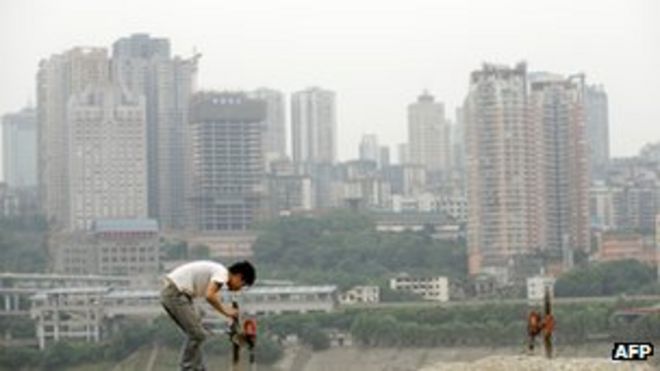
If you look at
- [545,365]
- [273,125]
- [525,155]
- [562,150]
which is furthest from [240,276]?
[273,125]

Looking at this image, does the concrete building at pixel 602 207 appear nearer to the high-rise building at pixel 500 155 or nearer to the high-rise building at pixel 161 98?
the high-rise building at pixel 500 155

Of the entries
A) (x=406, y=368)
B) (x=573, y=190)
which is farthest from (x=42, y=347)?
(x=573, y=190)

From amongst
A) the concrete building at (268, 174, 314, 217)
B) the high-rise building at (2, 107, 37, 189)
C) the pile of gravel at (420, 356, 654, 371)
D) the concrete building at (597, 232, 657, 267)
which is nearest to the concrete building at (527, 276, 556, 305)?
the concrete building at (597, 232, 657, 267)

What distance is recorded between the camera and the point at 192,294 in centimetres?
360

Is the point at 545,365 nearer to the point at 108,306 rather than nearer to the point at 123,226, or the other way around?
the point at 108,306

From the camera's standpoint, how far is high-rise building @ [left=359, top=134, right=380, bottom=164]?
119 feet

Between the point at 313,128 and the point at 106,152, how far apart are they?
7124 millimetres

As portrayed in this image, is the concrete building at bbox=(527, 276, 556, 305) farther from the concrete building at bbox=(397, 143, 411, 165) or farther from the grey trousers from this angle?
the grey trousers

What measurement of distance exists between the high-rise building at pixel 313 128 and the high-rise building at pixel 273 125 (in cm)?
26

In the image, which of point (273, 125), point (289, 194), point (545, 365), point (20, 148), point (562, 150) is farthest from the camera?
point (273, 125)

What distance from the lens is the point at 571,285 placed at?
945 inches

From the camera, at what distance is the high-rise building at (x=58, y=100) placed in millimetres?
34875

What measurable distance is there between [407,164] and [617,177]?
6.56 metres

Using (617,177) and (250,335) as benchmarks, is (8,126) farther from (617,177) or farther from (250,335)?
(250,335)
